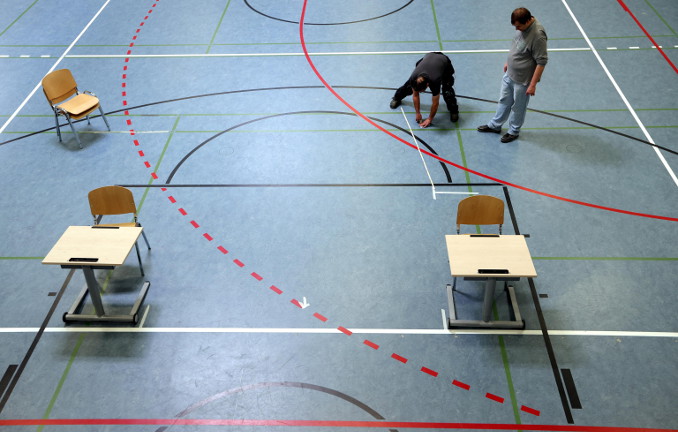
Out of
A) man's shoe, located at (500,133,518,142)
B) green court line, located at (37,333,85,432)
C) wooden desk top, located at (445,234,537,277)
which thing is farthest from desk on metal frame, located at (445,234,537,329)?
green court line, located at (37,333,85,432)

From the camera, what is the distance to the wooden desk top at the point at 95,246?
5.72 meters

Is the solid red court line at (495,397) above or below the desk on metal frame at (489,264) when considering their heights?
below

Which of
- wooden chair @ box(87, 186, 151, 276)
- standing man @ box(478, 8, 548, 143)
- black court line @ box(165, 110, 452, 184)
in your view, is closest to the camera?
wooden chair @ box(87, 186, 151, 276)

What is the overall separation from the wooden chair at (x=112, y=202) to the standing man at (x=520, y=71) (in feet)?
16.0

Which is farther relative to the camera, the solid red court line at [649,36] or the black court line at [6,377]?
the solid red court line at [649,36]

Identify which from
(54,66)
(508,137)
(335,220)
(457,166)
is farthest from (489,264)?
(54,66)

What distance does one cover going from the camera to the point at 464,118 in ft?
28.4

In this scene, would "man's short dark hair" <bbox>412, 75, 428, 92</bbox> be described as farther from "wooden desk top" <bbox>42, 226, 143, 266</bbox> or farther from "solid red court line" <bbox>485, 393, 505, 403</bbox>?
"solid red court line" <bbox>485, 393, 505, 403</bbox>

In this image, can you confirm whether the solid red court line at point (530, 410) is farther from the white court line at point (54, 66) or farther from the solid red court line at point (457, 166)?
the white court line at point (54, 66)

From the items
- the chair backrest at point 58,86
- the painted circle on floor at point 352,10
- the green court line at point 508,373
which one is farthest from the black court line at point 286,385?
the painted circle on floor at point 352,10

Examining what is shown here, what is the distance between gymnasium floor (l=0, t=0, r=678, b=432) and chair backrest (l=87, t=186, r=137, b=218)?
1.90ft

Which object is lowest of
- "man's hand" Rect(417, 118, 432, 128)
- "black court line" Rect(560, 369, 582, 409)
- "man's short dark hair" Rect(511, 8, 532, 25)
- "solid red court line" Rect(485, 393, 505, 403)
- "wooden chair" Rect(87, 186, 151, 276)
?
"black court line" Rect(560, 369, 582, 409)

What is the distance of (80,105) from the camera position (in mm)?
8438

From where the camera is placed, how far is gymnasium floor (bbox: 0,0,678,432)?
5434 millimetres
